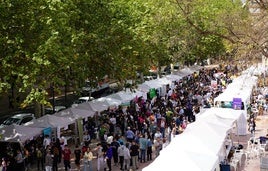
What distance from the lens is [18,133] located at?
62.3 ft

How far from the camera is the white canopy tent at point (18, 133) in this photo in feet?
61.7

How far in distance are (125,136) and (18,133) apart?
624cm

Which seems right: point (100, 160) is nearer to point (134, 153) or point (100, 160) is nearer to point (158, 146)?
point (134, 153)

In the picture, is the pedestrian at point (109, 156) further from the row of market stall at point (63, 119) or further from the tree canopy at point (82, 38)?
the row of market stall at point (63, 119)

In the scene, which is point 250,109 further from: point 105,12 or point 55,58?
point 55,58

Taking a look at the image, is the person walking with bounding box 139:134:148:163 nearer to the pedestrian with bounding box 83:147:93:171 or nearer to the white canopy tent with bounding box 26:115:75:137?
the pedestrian with bounding box 83:147:93:171

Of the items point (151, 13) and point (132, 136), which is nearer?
point (132, 136)

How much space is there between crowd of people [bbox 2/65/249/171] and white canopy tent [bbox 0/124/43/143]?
1.72 feet

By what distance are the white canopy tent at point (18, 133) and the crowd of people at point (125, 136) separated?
0.53 meters

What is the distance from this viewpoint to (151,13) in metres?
33.2

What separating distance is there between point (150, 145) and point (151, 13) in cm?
1627

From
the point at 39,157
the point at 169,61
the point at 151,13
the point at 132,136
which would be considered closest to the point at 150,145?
the point at 132,136

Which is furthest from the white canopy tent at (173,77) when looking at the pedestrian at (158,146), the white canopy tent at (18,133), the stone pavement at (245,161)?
the white canopy tent at (18,133)

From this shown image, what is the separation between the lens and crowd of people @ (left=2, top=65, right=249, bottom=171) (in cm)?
1788
